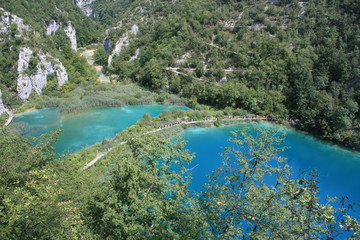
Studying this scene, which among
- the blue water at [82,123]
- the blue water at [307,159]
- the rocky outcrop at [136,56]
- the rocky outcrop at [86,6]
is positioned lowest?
the blue water at [307,159]

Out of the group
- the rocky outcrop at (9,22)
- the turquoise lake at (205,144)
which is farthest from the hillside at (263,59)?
the rocky outcrop at (9,22)

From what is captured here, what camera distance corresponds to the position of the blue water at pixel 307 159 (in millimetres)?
21219

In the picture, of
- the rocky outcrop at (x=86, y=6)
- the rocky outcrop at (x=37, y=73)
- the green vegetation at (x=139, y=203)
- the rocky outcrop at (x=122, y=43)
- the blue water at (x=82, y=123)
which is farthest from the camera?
the rocky outcrop at (x=86, y=6)

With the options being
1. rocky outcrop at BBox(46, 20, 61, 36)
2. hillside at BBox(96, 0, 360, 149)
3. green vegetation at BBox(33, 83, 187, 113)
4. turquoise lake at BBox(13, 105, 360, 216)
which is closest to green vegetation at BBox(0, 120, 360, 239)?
turquoise lake at BBox(13, 105, 360, 216)

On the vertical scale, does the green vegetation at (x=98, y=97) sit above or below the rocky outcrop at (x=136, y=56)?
below

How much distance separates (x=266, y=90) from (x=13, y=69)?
40.8m

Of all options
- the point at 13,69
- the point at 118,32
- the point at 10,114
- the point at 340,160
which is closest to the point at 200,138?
the point at 340,160

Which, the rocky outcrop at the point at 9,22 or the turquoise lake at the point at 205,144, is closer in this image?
the turquoise lake at the point at 205,144

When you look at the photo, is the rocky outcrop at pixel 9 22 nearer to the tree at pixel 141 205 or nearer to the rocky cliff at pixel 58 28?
the rocky cliff at pixel 58 28

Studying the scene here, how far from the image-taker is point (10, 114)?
1270 inches

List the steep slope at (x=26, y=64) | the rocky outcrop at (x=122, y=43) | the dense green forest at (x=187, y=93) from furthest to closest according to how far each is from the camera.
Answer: the rocky outcrop at (x=122, y=43) → the steep slope at (x=26, y=64) → the dense green forest at (x=187, y=93)

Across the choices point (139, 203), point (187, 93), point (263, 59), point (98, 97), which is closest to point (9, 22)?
point (98, 97)

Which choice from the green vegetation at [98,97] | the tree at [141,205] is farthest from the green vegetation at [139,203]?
the green vegetation at [98,97]

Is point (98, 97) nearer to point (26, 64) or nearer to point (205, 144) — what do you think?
point (26, 64)
